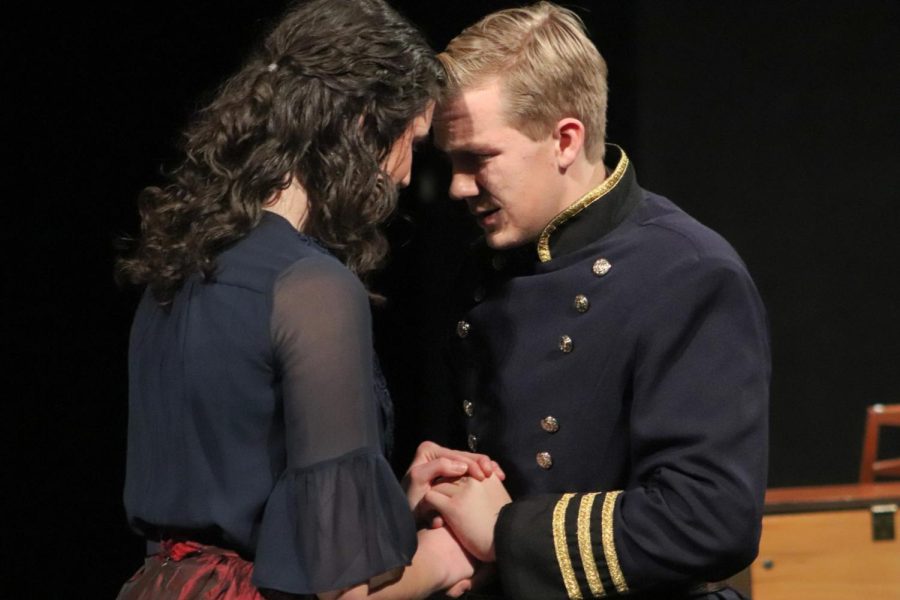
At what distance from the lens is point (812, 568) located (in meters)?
2.58

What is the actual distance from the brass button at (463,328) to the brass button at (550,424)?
220 millimetres

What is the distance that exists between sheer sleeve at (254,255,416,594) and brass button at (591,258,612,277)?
1.48ft

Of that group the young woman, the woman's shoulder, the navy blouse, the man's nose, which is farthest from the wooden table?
the woman's shoulder

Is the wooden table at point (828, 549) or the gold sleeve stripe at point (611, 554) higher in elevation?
the gold sleeve stripe at point (611, 554)

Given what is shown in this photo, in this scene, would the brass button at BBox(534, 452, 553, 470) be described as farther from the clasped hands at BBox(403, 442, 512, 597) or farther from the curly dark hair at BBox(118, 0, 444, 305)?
the curly dark hair at BBox(118, 0, 444, 305)

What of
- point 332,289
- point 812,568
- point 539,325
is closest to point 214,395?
point 332,289

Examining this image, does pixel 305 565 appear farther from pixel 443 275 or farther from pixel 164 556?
pixel 443 275

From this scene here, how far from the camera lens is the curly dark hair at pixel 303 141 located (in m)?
1.45

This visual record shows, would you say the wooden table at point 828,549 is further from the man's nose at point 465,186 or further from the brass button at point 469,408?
the man's nose at point 465,186

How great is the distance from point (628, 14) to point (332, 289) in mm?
2494

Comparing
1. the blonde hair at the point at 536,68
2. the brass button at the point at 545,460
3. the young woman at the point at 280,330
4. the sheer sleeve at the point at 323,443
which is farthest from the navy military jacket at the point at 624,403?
the sheer sleeve at the point at 323,443

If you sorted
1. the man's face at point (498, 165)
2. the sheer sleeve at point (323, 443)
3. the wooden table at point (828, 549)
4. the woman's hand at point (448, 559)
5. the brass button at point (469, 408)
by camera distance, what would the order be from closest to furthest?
the sheer sleeve at point (323, 443)
the woman's hand at point (448, 559)
the man's face at point (498, 165)
the brass button at point (469, 408)
the wooden table at point (828, 549)

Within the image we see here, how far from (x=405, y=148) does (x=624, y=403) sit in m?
0.45

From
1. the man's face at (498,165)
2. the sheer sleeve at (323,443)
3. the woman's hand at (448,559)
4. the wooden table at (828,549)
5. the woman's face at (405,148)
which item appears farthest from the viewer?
the wooden table at (828,549)
